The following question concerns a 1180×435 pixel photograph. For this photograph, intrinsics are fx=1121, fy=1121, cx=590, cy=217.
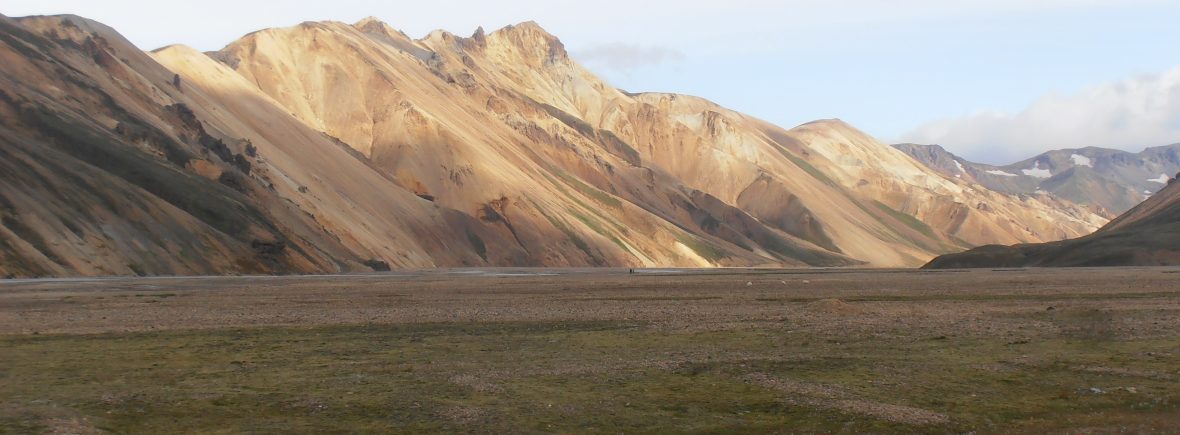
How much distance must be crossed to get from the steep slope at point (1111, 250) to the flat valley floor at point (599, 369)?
7954cm

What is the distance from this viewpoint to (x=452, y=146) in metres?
188

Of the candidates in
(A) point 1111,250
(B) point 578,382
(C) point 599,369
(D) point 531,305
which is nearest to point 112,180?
(D) point 531,305

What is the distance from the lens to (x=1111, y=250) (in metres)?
122

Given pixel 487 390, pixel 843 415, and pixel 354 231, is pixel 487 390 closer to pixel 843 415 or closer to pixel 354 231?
pixel 843 415

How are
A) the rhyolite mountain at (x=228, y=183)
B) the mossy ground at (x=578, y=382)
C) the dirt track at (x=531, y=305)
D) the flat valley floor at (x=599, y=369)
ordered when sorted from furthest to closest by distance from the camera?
the rhyolite mountain at (x=228, y=183) < the dirt track at (x=531, y=305) < the flat valley floor at (x=599, y=369) < the mossy ground at (x=578, y=382)

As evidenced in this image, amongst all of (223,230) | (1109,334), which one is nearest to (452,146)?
(223,230)

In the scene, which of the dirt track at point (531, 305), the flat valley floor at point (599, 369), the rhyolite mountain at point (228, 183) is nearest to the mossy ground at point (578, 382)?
the flat valley floor at point (599, 369)

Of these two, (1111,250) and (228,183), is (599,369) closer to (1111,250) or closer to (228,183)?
(228,183)

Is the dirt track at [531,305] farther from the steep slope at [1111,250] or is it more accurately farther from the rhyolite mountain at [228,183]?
the steep slope at [1111,250]

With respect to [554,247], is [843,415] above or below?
above

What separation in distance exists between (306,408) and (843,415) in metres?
9.14

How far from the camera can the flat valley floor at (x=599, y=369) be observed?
716 inches

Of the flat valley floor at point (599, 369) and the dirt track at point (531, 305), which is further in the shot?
the dirt track at point (531, 305)

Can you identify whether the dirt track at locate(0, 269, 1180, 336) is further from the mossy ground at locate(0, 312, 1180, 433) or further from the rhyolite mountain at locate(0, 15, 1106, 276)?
the rhyolite mountain at locate(0, 15, 1106, 276)
